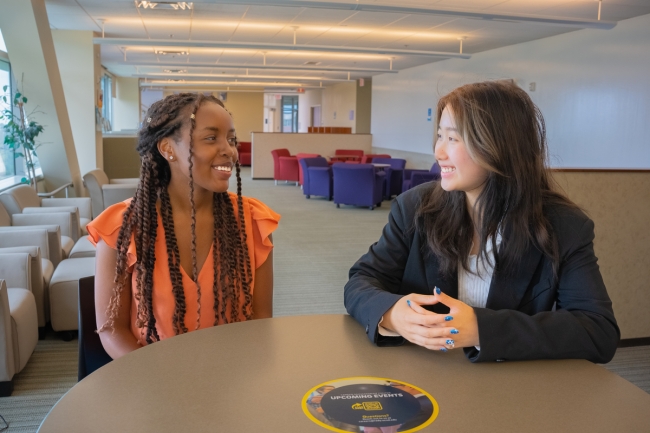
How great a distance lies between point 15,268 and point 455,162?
3.27 meters

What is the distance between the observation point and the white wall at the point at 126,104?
2006 cm

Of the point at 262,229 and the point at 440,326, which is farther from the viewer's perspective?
the point at 262,229

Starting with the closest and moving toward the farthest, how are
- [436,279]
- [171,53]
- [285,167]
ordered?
[436,279] → [285,167] → [171,53]

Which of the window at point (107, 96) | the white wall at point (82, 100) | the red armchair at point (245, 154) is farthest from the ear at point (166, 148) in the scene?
the red armchair at point (245, 154)

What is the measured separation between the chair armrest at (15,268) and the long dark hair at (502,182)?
3088 millimetres

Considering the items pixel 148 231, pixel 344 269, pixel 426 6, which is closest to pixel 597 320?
pixel 148 231

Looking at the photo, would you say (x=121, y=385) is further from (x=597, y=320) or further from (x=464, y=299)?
(x=597, y=320)

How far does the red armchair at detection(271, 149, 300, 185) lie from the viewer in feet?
48.2

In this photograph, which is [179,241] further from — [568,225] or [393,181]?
[393,181]

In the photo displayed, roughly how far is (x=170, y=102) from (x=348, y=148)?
14.7 metres

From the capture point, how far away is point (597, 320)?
5.15 ft

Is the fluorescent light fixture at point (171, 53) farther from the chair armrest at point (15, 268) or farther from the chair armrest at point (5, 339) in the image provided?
the chair armrest at point (5, 339)

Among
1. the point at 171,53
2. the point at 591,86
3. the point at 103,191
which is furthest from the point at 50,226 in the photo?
the point at 171,53

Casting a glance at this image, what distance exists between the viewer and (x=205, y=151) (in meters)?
1.96
